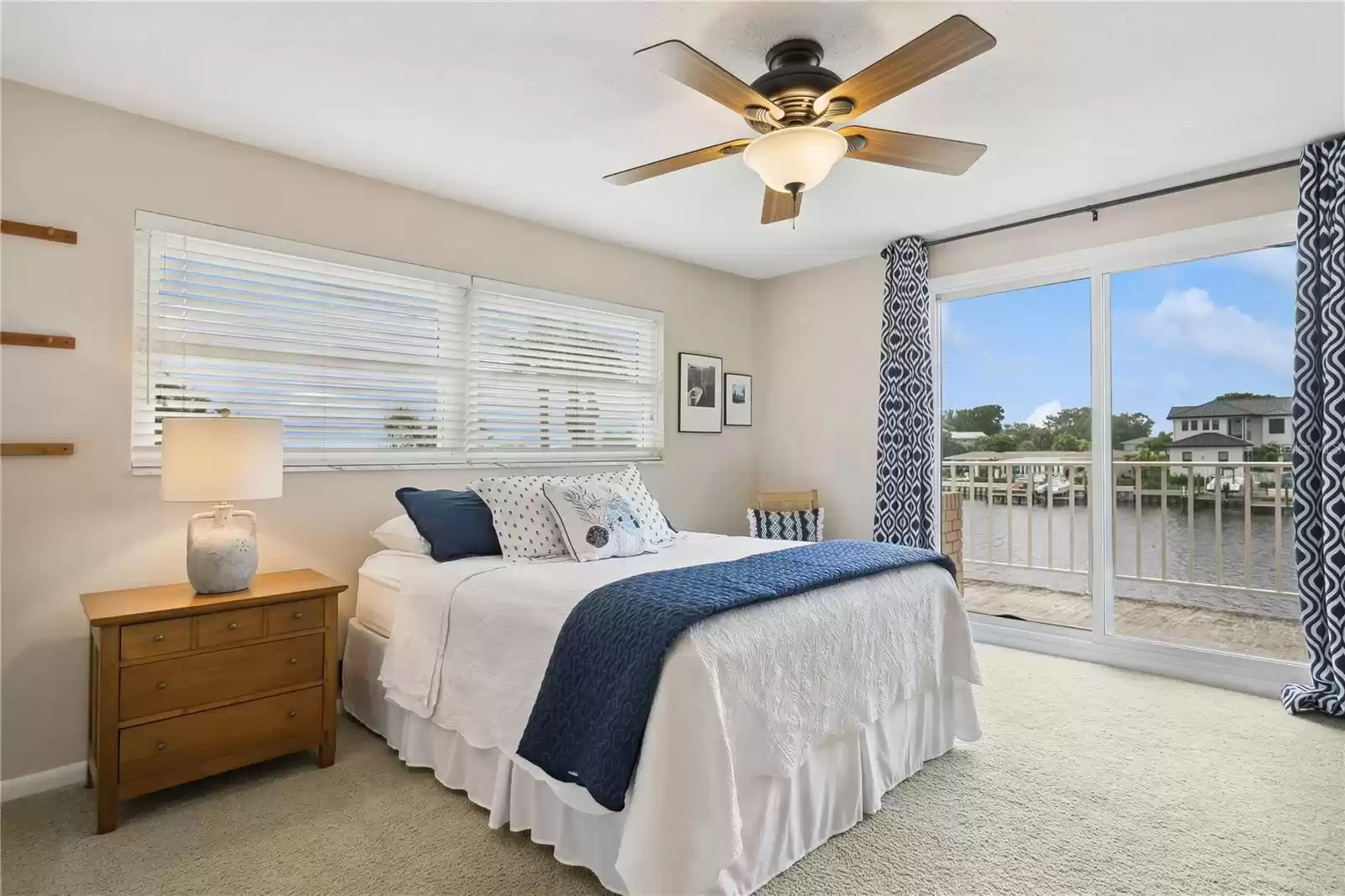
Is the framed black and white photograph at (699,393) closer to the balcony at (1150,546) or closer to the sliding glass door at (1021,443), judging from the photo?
the sliding glass door at (1021,443)

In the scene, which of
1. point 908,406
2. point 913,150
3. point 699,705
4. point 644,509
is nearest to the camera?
point 699,705

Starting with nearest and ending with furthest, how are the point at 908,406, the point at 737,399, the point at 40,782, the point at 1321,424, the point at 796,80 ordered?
the point at 796,80 → the point at 40,782 → the point at 1321,424 → the point at 908,406 → the point at 737,399

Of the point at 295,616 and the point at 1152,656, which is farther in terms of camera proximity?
the point at 1152,656

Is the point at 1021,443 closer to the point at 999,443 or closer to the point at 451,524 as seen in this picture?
the point at 999,443

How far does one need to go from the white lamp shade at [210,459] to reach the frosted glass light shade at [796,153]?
1.90 meters

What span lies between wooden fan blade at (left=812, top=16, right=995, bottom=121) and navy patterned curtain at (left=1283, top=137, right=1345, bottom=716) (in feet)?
7.69

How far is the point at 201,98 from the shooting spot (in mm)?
2494

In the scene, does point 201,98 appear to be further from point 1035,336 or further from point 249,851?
point 1035,336

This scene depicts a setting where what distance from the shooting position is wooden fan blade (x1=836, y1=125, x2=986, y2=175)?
7.11ft

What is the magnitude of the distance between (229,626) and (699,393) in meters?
3.16

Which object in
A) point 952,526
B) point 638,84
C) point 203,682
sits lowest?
point 203,682

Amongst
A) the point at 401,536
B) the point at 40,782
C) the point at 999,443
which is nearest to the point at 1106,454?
the point at 999,443

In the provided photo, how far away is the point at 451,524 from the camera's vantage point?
2.85m

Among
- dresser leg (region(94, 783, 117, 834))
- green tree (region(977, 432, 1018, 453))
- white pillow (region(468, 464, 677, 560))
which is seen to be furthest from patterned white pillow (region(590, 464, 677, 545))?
green tree (region(977, 432, 1018, 453))
